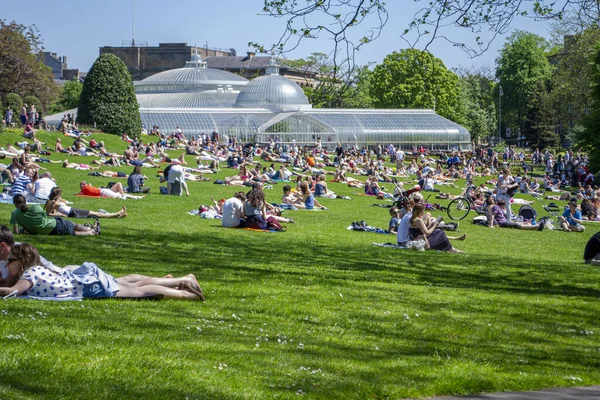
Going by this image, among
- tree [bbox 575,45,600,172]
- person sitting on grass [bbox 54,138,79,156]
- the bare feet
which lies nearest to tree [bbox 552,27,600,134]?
tree [bbox 575,45,600,172]

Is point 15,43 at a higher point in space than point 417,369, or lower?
higher

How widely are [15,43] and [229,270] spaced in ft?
175

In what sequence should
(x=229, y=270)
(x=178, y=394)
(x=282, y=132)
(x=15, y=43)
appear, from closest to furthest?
(x=178, y=394) < (x=229, y=270) < (x=15, y=43) < (x=282, y=132)

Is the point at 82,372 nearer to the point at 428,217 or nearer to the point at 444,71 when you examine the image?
the point at 428,217

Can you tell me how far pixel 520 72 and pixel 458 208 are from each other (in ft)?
245

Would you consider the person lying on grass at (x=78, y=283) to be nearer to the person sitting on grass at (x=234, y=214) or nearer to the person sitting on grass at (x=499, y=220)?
the person sitting on grass at (x=234, y=214)

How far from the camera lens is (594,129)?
1702 inches

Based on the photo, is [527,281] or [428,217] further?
[428,217]

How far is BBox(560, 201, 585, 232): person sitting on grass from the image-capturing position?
2580 cm

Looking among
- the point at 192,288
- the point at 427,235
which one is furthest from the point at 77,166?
the point at 192,288

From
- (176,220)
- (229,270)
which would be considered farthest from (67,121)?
(229,270)

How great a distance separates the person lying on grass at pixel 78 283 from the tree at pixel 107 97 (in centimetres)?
3983

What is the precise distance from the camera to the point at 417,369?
7.41m

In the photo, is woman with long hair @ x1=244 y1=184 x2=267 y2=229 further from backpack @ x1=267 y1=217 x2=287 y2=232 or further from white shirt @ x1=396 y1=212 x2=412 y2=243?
white shirt @ x1=396 y1=212 x2=412 y2=243
